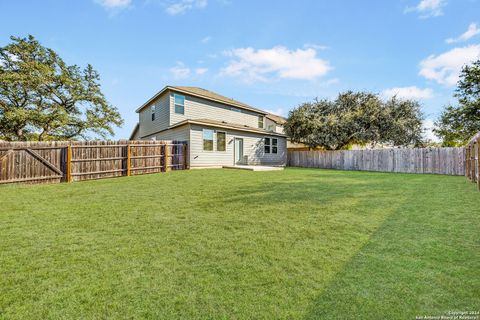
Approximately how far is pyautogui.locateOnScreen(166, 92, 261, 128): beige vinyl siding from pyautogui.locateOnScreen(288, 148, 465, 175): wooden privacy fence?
18.1 feet

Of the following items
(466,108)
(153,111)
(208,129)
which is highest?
(153,111)

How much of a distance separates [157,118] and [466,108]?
831 inches

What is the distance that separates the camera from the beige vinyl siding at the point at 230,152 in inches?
527

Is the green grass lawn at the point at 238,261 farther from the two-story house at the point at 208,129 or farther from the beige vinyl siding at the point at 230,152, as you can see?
the two-story house at the point at 208,129

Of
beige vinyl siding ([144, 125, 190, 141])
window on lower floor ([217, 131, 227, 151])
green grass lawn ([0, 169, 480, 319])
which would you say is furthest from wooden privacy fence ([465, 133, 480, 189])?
beige vinyl siding ([144, 125, 190, 141])

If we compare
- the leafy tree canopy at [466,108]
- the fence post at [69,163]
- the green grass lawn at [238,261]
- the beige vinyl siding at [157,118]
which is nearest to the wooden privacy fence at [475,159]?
the green grass lawn at [238,261]

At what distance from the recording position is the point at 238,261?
2393mm

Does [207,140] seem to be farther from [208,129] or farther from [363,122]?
[363,122]

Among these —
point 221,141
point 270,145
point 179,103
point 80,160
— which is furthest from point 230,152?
point 80,160

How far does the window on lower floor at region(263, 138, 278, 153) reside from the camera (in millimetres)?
18078

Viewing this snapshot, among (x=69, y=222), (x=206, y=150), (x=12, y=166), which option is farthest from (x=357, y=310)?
(x=206, y=150)

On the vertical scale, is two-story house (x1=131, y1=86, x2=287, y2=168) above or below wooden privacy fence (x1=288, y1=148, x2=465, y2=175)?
above

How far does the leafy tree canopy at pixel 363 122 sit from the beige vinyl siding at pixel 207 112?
4254 millimetres

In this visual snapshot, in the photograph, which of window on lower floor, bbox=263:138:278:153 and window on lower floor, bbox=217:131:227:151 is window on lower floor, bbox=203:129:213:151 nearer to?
window on lower floor, bbox=217:131:227:151
